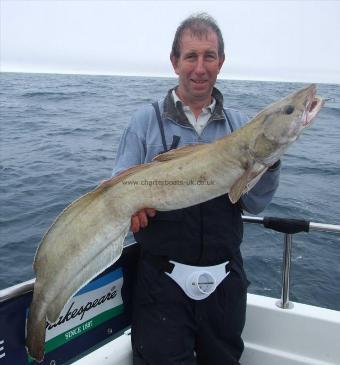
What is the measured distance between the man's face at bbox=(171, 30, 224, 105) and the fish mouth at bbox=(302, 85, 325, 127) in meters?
0.80

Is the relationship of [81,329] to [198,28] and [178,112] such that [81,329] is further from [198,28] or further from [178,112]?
[198,28]

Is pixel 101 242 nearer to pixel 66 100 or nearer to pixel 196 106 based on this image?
pixel 196 106

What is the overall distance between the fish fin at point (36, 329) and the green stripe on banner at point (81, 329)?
24 cm

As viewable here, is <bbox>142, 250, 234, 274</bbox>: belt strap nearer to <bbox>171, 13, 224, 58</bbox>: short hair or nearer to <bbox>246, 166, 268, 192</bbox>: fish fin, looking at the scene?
<bbox>246, 166, 268, 192</bbox>: fish fin

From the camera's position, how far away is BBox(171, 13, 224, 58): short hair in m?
3.36

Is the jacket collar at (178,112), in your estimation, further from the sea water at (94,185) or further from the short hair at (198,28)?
the sea water at (94,185)

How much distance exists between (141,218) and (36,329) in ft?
3.03

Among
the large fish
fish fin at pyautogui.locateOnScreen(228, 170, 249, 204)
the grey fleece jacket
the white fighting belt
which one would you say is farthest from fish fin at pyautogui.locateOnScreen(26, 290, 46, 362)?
fish fin at pyautogui.locateOnScreen(228, 170, 249, 204)

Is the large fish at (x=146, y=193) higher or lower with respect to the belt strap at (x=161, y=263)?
higher

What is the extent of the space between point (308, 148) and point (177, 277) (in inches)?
578

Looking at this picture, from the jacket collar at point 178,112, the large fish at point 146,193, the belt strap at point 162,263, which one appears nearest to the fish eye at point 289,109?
the large fish at point 146,193

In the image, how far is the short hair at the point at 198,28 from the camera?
336 cm

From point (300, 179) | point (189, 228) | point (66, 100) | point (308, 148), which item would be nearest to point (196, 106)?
point (189, 228)

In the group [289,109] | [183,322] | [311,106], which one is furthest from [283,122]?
[183,322]
